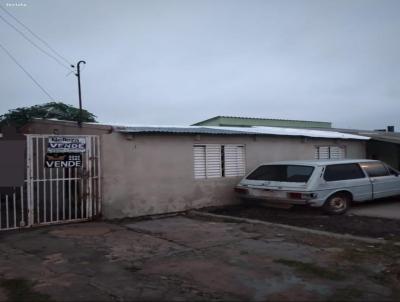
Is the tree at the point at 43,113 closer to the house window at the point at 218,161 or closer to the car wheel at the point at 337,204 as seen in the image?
the house window at the point at 218,161

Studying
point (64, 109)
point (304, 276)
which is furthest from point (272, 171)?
point (64, 109)

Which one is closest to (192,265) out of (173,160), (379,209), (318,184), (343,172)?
(318,184)

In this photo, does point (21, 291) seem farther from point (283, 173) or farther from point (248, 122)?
point (248, 122)

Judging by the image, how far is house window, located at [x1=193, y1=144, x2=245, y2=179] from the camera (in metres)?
12.4

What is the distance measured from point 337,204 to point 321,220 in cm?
118

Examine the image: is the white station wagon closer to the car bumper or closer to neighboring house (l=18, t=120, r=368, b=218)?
the car bumper

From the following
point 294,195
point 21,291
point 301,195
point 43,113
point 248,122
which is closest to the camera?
point 21,291

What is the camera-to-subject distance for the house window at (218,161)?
40.6 feet

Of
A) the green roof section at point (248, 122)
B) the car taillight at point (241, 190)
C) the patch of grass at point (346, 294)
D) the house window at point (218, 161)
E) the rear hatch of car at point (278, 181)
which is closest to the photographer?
the patch of grass at point (346, 294)

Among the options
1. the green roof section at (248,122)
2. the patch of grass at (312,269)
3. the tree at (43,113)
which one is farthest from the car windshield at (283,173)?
the tree at (43,113)

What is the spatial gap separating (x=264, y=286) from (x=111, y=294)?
71.5 inches

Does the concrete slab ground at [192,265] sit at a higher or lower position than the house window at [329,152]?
lower

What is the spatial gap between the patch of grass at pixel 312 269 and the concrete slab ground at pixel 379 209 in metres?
4.83

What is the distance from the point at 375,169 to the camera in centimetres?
1253
